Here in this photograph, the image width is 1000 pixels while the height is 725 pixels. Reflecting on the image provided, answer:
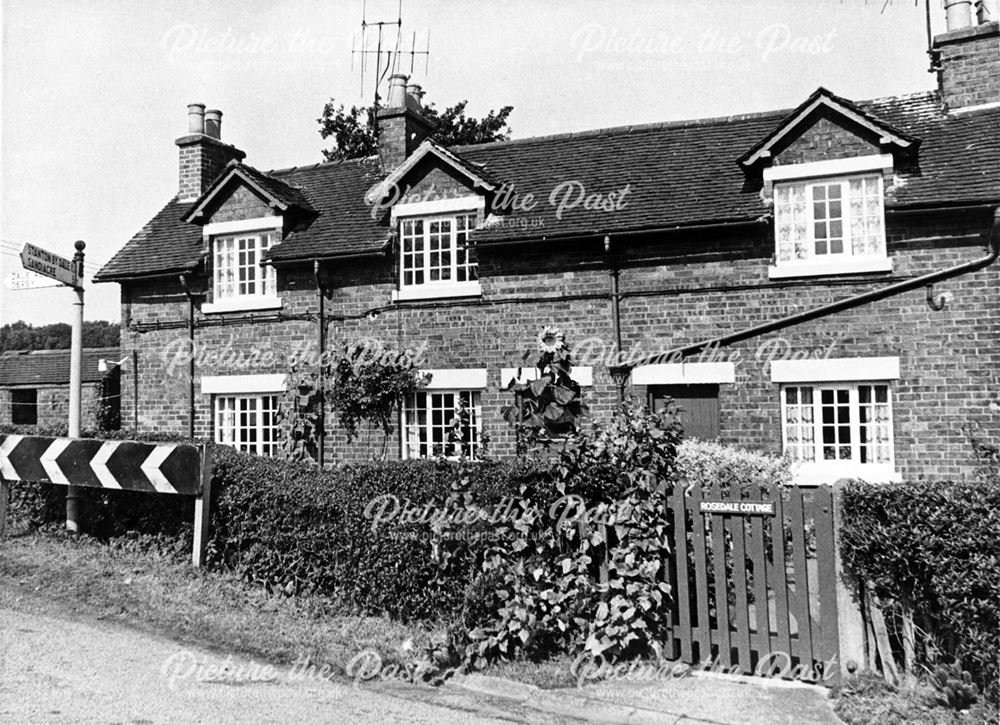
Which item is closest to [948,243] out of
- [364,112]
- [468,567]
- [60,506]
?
[468,567]

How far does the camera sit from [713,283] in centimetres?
1315

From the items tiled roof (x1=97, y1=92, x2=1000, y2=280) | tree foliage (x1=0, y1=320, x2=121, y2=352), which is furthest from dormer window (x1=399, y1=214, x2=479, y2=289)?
tree foliage (x1=0, y1=320, x2=121, y2=352)

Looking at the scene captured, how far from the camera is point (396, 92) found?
16984 mm

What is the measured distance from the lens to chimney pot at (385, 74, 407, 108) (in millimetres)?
16938

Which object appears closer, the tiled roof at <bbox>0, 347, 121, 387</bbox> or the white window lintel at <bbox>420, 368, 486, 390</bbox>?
the white window lintel at <bbox>420, 368, 486, 390</bbox>

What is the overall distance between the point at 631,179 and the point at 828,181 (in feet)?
11.2

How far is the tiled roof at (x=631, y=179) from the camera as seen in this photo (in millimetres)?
12648

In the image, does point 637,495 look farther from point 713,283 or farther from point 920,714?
point 713,283

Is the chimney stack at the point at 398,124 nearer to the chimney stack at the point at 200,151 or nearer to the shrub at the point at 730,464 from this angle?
the chimney stack at the point at 200,151

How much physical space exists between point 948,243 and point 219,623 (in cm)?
1123

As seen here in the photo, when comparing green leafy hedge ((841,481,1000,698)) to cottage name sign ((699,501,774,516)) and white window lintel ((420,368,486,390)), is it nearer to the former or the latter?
cottage name sign ((699,501,774,516))

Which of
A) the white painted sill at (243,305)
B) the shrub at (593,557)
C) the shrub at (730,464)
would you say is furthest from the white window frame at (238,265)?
the shrub at (593,557)

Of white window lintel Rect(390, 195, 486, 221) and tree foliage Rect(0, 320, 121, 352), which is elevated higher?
tree foliage Rect(0, 320, 121, 352)

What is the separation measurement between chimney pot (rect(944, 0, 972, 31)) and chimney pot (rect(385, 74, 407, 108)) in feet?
33.5
